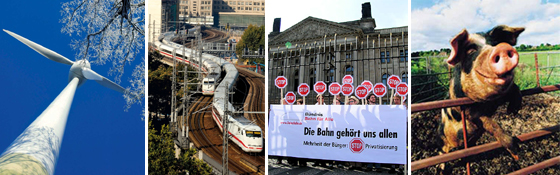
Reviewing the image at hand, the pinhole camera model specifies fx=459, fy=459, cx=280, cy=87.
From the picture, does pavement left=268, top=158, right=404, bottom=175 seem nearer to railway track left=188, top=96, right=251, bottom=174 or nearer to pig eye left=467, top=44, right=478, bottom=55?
railway track left=188, top=96, right=251, bottom=174

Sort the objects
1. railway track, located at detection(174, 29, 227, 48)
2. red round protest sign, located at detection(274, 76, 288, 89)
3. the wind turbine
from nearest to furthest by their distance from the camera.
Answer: the wind turbine → red round protest sign, located at detection(274, 76, 288, 89) → railway track, located at detection(174, 29, 227, 48)

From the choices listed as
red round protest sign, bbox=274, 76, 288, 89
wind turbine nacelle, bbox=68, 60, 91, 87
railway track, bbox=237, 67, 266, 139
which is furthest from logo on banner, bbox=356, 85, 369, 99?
wind turbine nacelle, bbox=68, 60, 91, 87

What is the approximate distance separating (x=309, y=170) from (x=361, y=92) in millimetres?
2075

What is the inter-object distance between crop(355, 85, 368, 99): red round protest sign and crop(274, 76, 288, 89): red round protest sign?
6.04 ft

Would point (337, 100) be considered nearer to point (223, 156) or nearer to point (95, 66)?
point (223, 156)

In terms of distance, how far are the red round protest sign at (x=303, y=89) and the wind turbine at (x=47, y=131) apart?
412 centimetres

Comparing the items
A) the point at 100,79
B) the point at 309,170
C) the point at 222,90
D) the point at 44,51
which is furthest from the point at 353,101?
the point at 44,51

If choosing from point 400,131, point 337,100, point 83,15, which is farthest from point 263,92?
point 83,15

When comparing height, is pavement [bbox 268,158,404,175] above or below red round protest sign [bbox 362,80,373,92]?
below

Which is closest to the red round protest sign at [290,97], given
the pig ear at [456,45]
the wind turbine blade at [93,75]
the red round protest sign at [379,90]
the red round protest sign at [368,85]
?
the red round protest sign at [368,85]

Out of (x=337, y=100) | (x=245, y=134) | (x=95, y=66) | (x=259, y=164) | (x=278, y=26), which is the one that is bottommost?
(x=259, y=164)

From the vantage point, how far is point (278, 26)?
11000mm

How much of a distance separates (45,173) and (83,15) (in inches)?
143

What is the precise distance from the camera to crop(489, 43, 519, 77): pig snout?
304 inches
